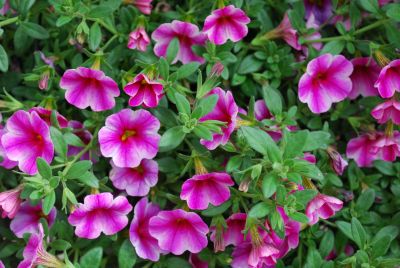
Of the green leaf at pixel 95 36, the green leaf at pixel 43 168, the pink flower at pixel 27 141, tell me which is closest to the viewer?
the green leaf at pixel 43 168

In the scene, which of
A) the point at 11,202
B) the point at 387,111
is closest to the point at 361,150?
the point at 387,111

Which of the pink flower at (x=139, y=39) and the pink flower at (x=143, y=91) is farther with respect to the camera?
Result: the pink flower at (x=139, y=39)

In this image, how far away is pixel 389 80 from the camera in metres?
1.79

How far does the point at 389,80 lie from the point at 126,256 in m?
0.97

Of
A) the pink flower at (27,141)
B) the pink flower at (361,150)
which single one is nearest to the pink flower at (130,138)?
the pink flower at (27,141)

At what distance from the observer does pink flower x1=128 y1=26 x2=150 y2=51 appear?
1.85m

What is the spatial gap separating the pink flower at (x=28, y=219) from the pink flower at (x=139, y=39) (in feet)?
1.90

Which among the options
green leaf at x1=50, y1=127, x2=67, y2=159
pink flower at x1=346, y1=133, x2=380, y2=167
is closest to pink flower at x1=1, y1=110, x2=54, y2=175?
green leaf at x1=50, y1=127, x2=67, y2=159

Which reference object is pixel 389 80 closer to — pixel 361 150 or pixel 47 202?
pixel 361 150

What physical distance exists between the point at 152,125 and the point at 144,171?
0.16 m

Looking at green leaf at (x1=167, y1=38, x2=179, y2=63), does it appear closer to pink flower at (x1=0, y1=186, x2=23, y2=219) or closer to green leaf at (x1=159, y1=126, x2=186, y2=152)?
green leaf at (x1=159, y1=126, x2=186, y2=152)

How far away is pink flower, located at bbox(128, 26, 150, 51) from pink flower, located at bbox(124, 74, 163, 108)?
23 centimetres

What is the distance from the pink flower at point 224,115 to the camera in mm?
1639

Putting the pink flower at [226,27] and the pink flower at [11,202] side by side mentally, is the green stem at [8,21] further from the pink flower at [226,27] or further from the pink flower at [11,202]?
the pink flower at [226,27]
